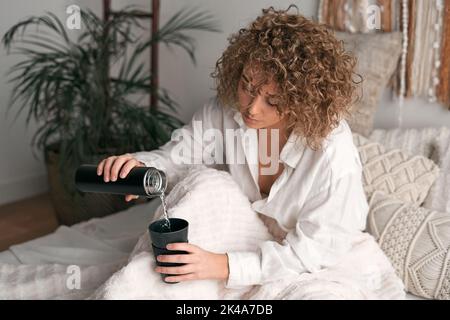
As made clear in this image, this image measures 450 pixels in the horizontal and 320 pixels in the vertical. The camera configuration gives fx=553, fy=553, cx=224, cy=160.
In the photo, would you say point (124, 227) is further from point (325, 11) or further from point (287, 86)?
point (325, 11)

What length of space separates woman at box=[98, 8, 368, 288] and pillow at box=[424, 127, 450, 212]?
371mm

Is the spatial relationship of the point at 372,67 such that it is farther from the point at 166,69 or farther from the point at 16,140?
the point at 16,140

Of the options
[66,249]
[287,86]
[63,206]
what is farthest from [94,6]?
[287,86]

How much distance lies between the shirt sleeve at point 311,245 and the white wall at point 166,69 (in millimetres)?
843

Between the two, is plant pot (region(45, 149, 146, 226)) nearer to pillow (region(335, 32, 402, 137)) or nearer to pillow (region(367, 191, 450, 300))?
pillow (region(335, 32, 402, 137))

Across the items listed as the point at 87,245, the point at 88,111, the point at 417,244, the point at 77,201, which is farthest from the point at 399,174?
the point at 77,201

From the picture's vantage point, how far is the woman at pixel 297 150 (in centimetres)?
120

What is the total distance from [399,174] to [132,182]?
2.69 feet

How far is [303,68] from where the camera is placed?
48.6 inches

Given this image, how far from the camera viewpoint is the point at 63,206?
238cm

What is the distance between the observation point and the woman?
1203 millimetres

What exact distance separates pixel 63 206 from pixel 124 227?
75 centimetres

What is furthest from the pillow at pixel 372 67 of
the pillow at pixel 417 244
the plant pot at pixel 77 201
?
the plant pot at pixel 77 201

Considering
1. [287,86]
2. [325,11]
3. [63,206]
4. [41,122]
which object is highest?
[325,11]
